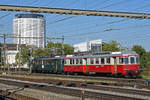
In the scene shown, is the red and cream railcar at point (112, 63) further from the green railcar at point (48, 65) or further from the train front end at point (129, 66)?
the green railcar at point (48, 65)

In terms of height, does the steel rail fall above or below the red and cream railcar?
above

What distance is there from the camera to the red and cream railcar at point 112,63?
97.7ft

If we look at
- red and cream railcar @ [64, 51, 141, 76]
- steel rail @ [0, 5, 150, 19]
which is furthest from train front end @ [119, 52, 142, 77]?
steel rail @ [0, 5, 150, 19]

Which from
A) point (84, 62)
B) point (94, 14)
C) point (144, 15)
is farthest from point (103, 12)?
point (84, 62)

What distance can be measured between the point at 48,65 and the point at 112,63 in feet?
58.7

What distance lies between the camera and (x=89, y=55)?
34.9 metres

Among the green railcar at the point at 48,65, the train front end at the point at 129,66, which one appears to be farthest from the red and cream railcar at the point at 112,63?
the green railcar at the point at 48,65

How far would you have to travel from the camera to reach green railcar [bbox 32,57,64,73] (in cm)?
4206

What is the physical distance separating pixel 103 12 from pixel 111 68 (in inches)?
359

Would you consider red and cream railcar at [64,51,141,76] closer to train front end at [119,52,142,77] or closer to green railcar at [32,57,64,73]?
train front end at [119,52,142,77]

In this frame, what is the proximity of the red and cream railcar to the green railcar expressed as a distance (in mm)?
6054

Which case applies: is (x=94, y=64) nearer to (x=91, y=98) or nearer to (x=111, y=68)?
(x=111, y=68)

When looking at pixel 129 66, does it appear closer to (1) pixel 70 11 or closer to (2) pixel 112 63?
(2) pixel 112 63

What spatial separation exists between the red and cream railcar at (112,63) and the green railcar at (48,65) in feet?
19.9
